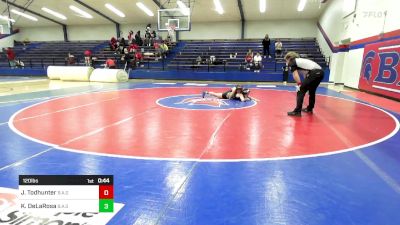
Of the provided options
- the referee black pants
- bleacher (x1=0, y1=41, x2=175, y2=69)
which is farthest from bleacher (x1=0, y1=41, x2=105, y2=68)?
the referee black pants

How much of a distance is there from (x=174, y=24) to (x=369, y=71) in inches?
480

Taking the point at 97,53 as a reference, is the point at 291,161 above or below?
below

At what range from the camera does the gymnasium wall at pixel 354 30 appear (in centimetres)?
1160

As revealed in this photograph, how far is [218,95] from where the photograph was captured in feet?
33.0

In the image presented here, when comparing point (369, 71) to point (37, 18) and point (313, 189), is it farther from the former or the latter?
point (37, 18)

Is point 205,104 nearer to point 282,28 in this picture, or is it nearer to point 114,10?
point 282,28

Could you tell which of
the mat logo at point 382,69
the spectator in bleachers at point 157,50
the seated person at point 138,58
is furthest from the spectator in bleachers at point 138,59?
the mat logo at point 382,69

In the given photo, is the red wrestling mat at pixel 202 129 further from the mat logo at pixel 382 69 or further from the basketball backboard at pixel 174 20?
the basketball backboard at pixel 174 20

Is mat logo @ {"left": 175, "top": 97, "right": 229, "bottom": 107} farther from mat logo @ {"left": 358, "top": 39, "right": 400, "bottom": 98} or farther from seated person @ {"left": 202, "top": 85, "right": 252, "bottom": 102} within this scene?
mat logo @ {"left": 358, "top": 39, "right": 400, "bottom": 98}

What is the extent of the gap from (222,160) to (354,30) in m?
14.5

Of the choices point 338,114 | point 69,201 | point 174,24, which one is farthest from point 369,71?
point 69,201
